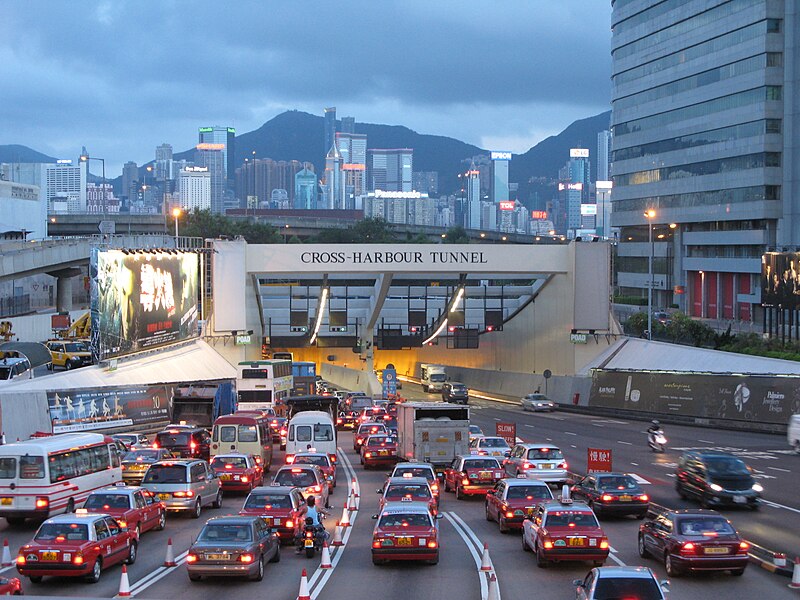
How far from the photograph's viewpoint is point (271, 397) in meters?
56.6

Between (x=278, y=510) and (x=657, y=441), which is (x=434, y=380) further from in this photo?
(x=278, y=510)

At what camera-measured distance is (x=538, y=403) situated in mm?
70188

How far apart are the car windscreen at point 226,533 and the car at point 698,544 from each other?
26.0 ft

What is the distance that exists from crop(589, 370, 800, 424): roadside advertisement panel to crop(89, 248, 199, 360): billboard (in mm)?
25993

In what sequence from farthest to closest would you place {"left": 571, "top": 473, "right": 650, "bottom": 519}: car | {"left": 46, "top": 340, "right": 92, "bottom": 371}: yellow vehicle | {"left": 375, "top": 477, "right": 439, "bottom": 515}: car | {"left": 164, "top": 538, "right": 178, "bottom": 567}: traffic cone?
{"left": 46, "top": 340, "right": 92, "bottom": 371}: yellow vehicle
{"left": 571, "top": 473, "right": 650, "bottom": 519}: car
{"left": 375, "top": 477, "right": 439, "bottom": 515}: car
{"left": 164, "top": 538, "right": 178, "bottom": 567}: traffic cone

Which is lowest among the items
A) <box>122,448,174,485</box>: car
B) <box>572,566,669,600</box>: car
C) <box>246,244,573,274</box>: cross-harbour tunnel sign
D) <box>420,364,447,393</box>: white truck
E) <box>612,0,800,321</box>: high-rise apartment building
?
<box>420,364,447,393</box>: white truck

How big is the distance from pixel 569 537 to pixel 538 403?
160 ft

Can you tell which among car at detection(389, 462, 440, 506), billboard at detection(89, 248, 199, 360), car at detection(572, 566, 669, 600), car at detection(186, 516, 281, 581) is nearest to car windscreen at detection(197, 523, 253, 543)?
car at detection(186, 516, 281, 581)

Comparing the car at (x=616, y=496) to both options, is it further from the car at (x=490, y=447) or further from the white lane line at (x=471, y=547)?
the car at (x=490, y=447)

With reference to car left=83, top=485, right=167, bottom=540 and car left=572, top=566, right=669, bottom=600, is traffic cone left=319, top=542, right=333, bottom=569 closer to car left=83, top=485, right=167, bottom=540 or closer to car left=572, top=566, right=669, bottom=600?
car left=83, top=485, right=167, bottom=540

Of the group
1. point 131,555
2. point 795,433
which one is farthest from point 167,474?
point 795,433

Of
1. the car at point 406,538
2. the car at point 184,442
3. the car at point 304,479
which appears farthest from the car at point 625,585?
the car at point 184,442

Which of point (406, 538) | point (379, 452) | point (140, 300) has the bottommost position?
point (379, 452)

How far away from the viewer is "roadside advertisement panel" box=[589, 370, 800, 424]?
51125 mm
